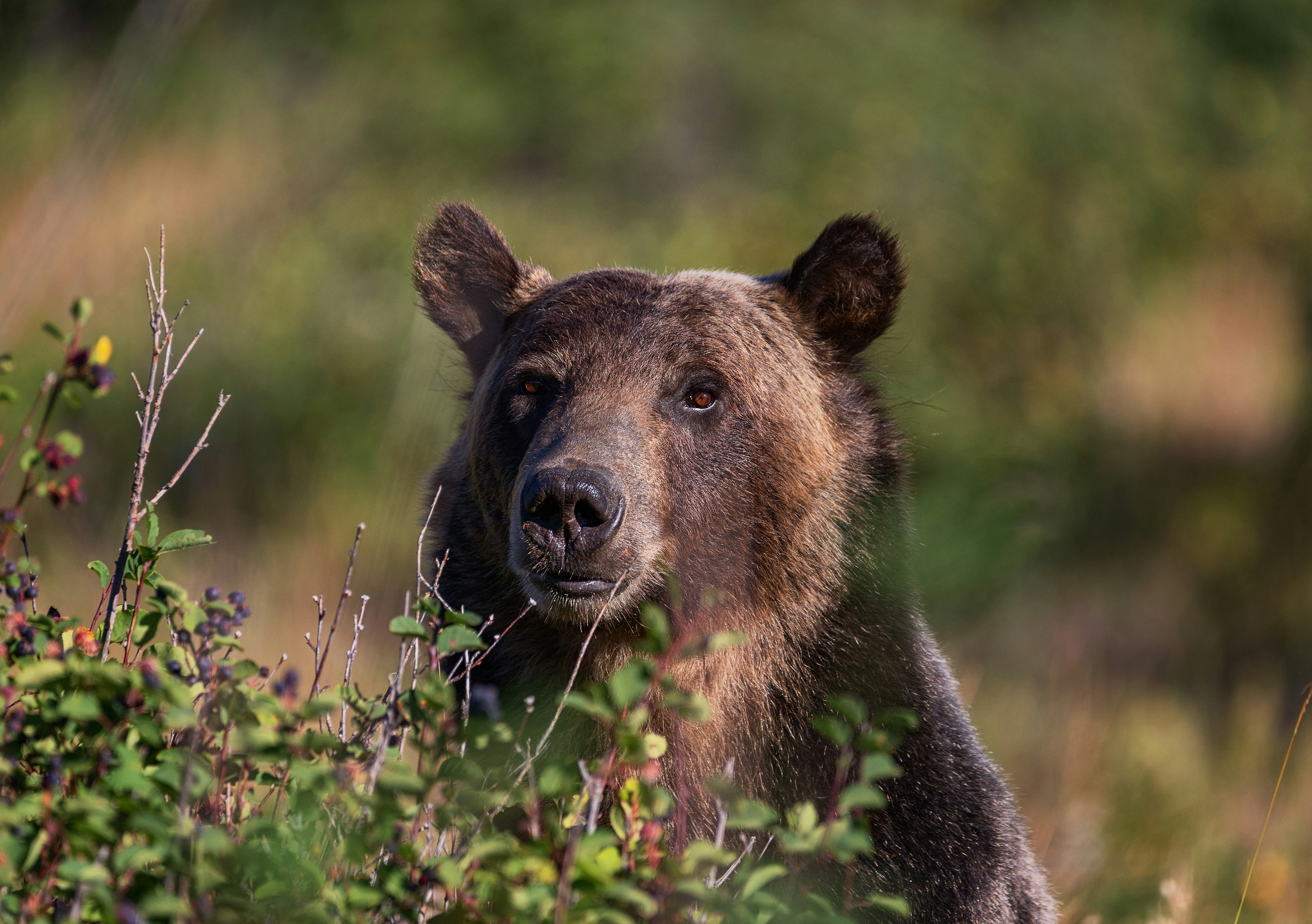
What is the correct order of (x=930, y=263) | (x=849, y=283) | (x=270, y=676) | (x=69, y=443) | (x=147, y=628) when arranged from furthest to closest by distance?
1. (x=930, y=263)
2. (x=849, y=283)
3. (x=270, y=676)
4. (x=147, y=628)
5. (x=69, y=443)

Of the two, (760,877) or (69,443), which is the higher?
(69,443)

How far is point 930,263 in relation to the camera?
14.2 metres

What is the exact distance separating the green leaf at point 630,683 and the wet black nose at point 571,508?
4.29ft

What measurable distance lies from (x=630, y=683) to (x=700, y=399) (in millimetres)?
2057

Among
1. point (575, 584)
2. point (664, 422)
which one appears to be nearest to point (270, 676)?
point (575, 584)

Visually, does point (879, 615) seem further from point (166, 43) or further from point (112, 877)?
point (166, 43)

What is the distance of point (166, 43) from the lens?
12.2 ft

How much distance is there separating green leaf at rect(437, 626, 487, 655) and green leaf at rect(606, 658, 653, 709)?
323mm

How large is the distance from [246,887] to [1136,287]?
536 inches

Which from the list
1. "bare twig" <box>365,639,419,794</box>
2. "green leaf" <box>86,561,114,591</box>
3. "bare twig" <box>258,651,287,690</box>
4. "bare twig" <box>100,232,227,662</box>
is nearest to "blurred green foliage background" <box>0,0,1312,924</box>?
"bare twig" <box>100,232,227,662</box>

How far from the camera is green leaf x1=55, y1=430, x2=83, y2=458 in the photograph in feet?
7.34

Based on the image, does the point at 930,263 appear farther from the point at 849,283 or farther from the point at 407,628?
the point at 407,628

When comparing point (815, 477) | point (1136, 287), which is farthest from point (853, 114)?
point (815, 477)

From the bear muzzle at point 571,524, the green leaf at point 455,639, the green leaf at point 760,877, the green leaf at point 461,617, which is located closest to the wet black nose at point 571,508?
the bear muzzle at point 571,524
